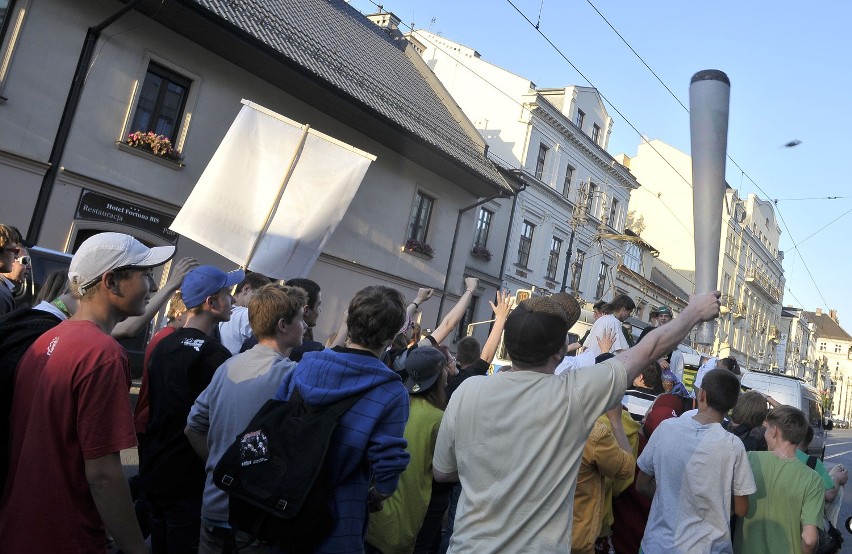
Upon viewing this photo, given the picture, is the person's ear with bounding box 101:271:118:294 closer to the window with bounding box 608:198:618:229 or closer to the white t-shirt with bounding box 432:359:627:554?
the white t-shirt with bounding box 432:359:627:554

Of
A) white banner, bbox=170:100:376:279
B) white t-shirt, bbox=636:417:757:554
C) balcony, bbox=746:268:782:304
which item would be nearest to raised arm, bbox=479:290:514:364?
white t-shirt, bbox=636:417:757:554

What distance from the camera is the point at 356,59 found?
19.7 m

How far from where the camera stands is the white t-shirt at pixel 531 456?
264 centimetres

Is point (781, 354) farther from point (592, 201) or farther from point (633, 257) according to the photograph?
point (592, 201)

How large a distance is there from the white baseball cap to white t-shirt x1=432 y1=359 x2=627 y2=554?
4.93ft

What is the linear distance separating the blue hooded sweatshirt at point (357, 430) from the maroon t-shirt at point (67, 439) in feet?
2.55

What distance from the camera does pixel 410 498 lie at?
12.6ft

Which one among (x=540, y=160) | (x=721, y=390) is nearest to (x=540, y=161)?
(x=540, y=160)

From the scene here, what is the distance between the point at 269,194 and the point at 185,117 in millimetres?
6837

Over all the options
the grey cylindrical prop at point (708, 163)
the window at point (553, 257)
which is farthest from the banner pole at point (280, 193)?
the window at point (553, 257)

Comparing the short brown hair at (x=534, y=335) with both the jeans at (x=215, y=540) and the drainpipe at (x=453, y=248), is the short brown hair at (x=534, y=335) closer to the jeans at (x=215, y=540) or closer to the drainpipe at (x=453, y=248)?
the jeans at (x=215, y=540)

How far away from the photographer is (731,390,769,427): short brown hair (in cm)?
533

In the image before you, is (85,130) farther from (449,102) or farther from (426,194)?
(449,102)

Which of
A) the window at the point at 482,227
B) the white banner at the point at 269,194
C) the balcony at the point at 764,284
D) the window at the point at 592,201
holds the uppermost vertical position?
the balcony at the point at 764,284
